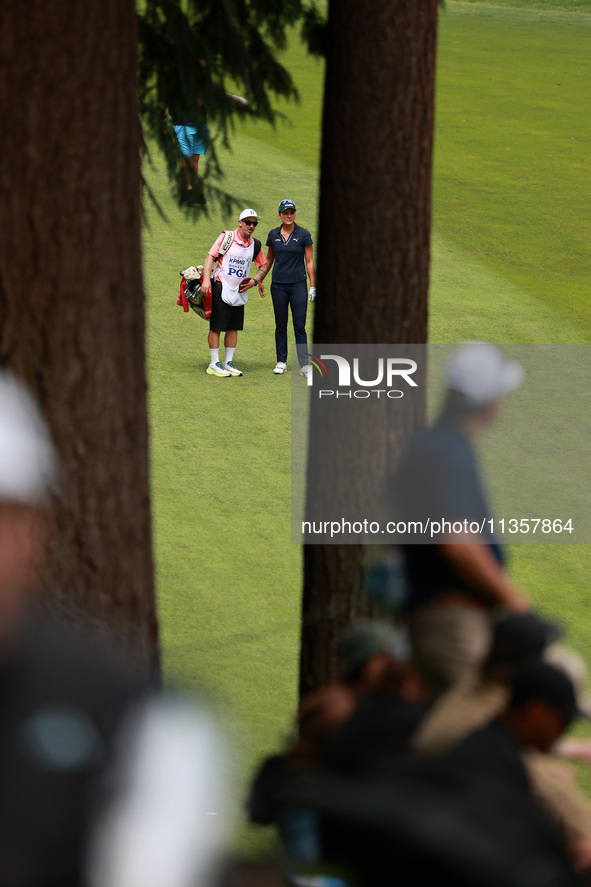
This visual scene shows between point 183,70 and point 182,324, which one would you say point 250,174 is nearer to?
point 182,324

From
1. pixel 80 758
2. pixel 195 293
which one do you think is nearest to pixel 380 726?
pixel 80 758

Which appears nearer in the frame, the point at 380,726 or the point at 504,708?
the point at 380,726

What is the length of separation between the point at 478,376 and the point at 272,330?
11213 millimetres

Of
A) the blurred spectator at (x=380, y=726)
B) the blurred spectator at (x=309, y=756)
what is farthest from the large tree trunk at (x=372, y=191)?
the blurred spectator at (x=380, y=726)

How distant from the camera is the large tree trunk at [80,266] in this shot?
3.75m

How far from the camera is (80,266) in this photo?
3.84 m

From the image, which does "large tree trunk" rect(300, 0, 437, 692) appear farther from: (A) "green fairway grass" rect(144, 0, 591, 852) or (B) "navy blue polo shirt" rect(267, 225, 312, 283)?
(B) "navy blue polo shirt" rect(267, 225, 312, 283)

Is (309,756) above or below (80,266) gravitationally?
below

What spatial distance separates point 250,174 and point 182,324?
7.58 m

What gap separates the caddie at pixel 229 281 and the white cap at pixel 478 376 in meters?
8.76

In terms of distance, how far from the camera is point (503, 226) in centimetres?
2003

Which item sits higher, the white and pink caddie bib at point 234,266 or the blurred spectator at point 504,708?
the blurred spectator at point 504,708

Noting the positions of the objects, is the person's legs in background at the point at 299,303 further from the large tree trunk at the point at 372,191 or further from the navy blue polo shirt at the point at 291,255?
the large tree trunk at the point at 372,191

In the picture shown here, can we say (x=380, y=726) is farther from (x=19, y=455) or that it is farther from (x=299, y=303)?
(x=299, y=303)
